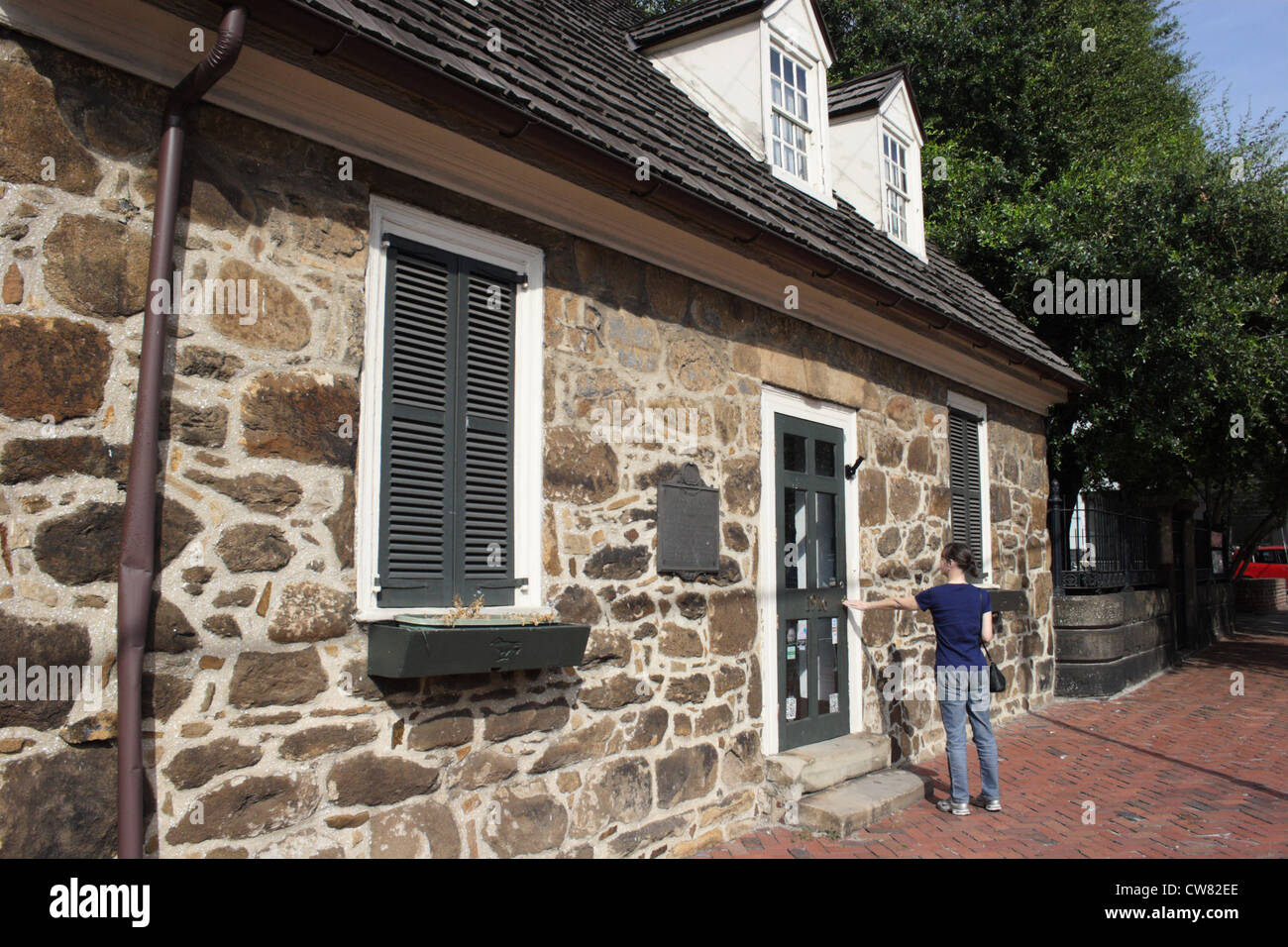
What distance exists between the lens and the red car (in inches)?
1095

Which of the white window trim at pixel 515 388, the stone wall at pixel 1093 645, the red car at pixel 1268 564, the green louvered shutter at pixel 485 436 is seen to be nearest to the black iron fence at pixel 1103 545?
the stone wall at pixel 1093 645

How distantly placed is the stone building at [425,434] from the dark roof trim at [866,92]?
2680mm

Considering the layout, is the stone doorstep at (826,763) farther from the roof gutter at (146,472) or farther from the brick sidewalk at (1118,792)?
the roof gutter at (146,472)

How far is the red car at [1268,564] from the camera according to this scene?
27812mm

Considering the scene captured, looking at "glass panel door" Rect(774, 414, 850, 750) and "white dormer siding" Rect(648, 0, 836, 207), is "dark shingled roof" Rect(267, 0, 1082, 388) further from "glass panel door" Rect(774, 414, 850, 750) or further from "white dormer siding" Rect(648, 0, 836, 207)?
"glass panel door" Rect(774, 414, 850, 750)

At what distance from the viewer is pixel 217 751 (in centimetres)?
326

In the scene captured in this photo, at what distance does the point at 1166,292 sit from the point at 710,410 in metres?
7.64

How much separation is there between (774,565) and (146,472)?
13.0 feet

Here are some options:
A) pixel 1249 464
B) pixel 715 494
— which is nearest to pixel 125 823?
pixel 715 494

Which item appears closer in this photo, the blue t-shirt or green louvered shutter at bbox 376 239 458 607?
green louvered shutter at bbox 376 239 458 607

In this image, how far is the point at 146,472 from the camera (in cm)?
309

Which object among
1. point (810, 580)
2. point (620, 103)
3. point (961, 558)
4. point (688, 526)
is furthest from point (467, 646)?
point (620, 103)

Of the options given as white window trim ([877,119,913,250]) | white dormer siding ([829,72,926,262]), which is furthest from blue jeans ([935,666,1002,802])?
white window trim ([877,119,913,250])

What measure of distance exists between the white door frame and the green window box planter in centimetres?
201
